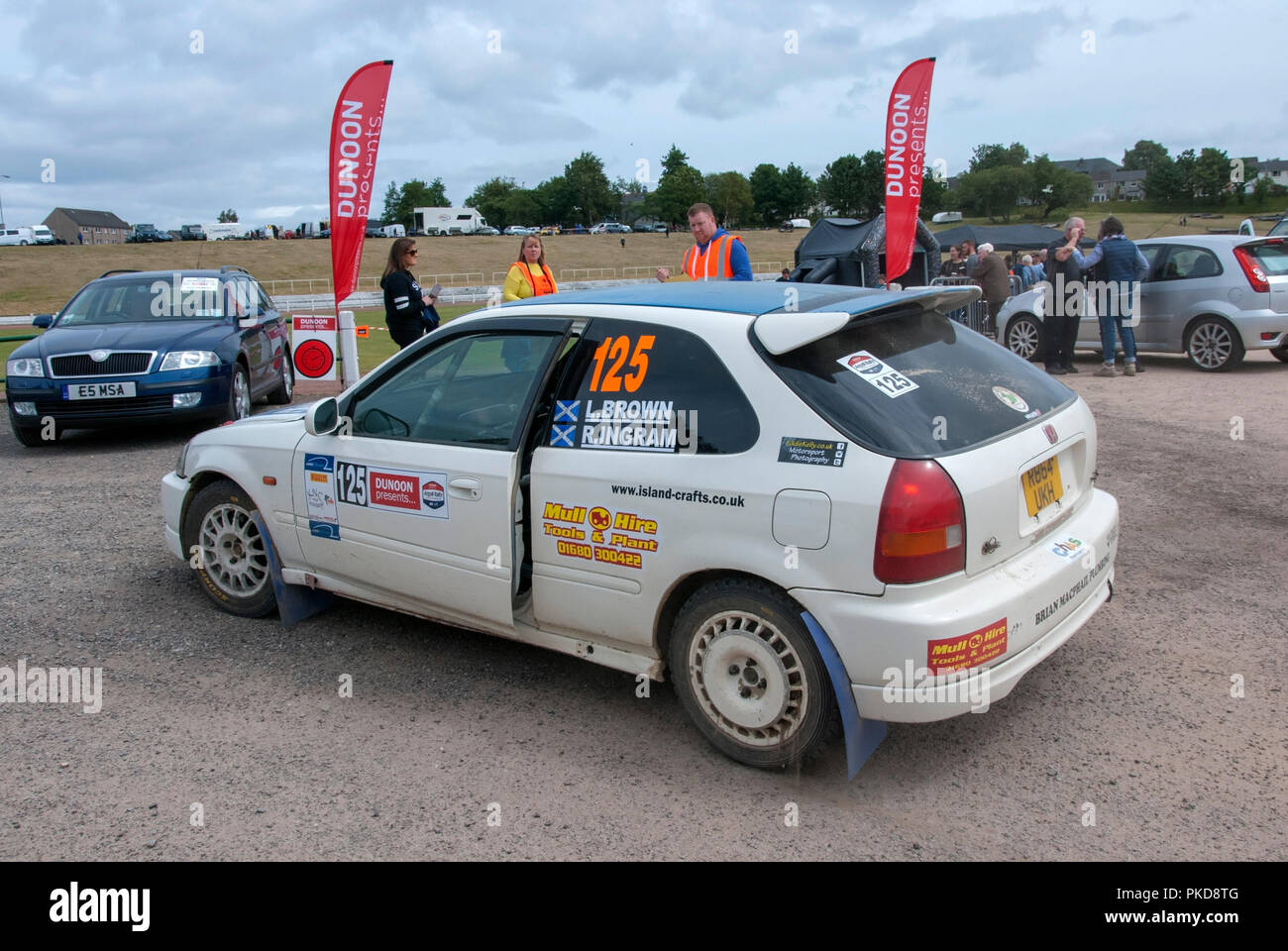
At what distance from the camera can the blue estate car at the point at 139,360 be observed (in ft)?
28.9

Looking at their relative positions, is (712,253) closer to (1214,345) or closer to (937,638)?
(937,638)

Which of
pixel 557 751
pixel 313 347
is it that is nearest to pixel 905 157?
pixel 313 347

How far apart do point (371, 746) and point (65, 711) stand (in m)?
1.37

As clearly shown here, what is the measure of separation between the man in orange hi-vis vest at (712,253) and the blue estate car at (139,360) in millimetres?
4477

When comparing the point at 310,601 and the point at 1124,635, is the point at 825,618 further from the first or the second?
the point at 310,601

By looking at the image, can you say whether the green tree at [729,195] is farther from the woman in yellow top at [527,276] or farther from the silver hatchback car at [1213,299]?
the woman in yellow top at [527,276]

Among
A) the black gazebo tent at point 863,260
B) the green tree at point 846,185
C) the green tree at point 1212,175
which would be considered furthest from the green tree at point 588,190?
the black gazebo tent at point 863,260

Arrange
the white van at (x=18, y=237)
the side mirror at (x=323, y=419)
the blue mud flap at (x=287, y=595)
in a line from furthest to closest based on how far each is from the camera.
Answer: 1. the white van at (x=18, y=237)
2. the blue mud flap at (x=287, y=595)
3. the side mirror at (x=323, y=419)

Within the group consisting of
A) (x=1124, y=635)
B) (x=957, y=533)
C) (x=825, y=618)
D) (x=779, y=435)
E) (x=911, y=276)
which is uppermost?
(x=911, y=276)

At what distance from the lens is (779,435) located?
3102 millimetres

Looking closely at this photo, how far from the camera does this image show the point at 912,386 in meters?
3.25

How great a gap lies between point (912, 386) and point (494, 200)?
137 meters

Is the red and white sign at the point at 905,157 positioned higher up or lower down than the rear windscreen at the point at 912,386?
higher up
